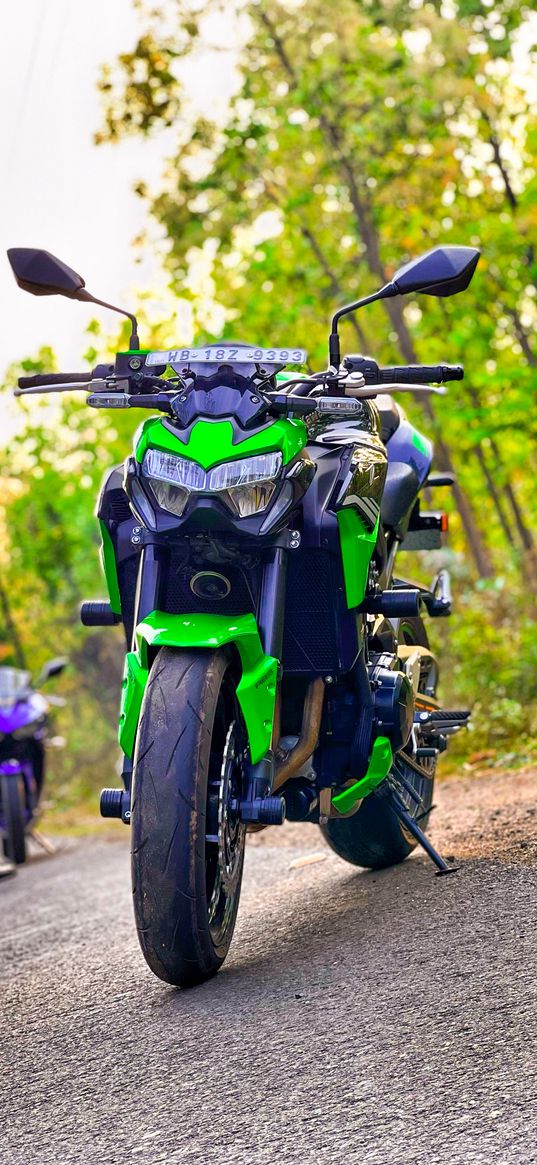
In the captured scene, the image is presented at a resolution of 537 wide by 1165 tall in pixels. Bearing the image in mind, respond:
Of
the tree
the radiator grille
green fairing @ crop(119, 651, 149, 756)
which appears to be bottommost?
green fairing @ crop(119, 651, 149, 756)

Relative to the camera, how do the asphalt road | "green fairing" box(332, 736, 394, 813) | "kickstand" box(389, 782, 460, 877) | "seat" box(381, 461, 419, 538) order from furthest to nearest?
"seat" box(381, 461, 419, 538) < "kickstand" box(389, 782, 460, 877) < "green fairing" box(332, 736, 394, 813) < the asphalt road

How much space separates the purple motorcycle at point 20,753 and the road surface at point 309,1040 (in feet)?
18.1

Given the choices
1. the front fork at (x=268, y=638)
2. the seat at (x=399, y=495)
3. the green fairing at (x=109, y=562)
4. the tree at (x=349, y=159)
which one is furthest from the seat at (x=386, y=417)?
the tree at (x=349, y=159)

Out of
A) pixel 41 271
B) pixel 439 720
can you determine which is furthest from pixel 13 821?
pixel 41 271

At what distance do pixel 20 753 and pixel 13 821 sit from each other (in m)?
1.06

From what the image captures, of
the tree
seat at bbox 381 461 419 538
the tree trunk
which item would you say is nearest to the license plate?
seat at bbox 381 461 419 538

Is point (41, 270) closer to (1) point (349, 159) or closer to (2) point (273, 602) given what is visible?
(2) point (273, 602)

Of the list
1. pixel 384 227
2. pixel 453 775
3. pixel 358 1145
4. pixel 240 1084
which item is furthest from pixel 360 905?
pixel 384 227

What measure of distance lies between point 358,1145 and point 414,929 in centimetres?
174

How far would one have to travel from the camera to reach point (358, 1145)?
3008mm

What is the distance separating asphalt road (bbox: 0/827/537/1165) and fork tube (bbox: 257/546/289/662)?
95 centimetres

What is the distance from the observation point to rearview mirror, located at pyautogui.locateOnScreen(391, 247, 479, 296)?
4.55m

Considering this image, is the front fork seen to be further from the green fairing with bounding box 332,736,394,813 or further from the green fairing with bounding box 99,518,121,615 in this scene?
the green fairing with bounding box 99,518,121,615

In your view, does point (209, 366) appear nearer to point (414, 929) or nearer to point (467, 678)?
point (414, 929)
